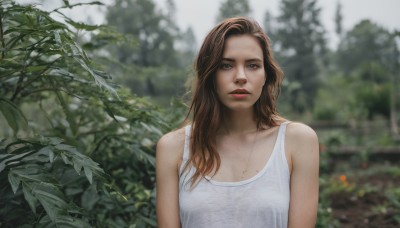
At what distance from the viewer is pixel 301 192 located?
5.47ft

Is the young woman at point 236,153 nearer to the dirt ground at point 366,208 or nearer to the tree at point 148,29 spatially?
the dirt ground at point 366,208

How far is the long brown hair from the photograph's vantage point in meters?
1.74

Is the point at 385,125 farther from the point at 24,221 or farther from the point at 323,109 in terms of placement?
the point at 24,221

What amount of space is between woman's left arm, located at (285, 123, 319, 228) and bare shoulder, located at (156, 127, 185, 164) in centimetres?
45

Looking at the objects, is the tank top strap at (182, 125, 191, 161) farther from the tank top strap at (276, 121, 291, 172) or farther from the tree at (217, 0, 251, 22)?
the tree at (217, 0, 251, 22)

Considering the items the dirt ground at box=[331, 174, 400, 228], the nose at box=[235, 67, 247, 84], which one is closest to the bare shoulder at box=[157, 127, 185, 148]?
the nose at box=[235, 67, 247, 84]

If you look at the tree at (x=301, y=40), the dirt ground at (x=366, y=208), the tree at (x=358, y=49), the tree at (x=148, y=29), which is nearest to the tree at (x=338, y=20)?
the tree at (x=358, y=49)

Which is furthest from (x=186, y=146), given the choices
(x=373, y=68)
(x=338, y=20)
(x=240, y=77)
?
(x=338, y=20)

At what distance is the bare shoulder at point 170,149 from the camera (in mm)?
1780

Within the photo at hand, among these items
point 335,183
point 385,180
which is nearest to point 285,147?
point 335,183

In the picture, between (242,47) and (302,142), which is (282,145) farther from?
(242,47)

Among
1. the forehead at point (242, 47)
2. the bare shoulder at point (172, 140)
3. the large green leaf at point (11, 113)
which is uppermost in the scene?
the forehead at point (242, 47)

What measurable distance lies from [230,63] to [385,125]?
1213 cm

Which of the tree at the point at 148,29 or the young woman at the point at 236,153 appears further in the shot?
the tree at the point at 148,29
